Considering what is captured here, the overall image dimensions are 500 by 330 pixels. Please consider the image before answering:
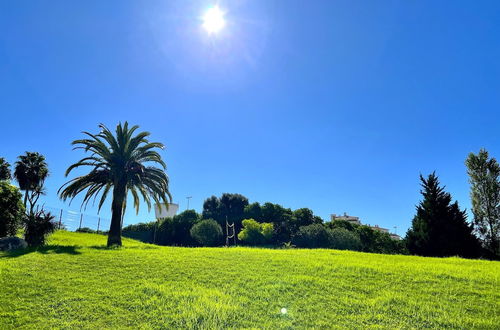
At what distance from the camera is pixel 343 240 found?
54.7 meters

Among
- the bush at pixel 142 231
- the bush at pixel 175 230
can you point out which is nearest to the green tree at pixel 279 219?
the bush at pixel 175 230

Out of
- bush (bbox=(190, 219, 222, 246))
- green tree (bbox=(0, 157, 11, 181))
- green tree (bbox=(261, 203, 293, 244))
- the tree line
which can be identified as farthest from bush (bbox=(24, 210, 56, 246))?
green tree (bbox=(261, 203, 293, 244))

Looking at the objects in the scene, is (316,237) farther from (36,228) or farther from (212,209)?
(36,228)

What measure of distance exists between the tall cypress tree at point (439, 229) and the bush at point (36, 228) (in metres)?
34.1

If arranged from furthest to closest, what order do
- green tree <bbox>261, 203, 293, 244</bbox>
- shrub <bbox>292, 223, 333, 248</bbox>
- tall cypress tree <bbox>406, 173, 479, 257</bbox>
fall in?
1. green tree <bbox>261, 203, 293, 244</bbox>
2. shrub <bbox>292, 223, 333, 248</bbox>
3. tall cypress tree <bbox>406, 173, 479, 257</bbox>

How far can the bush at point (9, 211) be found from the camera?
993 inches

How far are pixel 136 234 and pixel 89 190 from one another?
4823cm

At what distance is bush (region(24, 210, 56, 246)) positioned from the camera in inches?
756

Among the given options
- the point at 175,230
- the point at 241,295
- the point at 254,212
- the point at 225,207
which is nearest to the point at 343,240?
the point at 254,212

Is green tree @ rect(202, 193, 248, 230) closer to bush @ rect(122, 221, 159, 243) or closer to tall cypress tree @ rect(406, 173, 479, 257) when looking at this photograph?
bush @ rect(122, 221, 159, 243)

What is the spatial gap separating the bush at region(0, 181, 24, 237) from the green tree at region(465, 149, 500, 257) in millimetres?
46378

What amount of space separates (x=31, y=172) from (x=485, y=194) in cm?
5761

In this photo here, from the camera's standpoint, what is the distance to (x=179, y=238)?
68.0m

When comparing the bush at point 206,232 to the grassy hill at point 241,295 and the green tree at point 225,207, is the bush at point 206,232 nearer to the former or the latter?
the green tree at point 225,207
